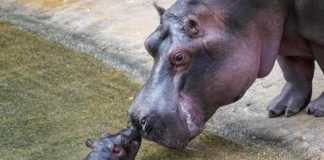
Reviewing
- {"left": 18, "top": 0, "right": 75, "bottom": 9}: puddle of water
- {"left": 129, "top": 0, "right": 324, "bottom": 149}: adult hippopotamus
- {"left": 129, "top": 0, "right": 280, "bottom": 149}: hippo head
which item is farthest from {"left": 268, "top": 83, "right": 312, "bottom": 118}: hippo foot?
{"left": 18, "top": 0, "right": 75, "bottom": 9}: puddle of water

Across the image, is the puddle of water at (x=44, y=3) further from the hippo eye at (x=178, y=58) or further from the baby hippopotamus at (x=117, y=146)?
the hippo eye at (x=178, y=58)

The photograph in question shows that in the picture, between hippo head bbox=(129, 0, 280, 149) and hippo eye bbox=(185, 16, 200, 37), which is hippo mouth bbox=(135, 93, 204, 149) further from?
hippo eye bbox=(185, 16, 200, 37)

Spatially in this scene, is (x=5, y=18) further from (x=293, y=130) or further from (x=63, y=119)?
(x=293, y=130)

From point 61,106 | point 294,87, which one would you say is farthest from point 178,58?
point 61,106

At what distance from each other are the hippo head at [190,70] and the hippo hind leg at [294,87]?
0.65m

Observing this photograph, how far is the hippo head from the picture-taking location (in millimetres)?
3779

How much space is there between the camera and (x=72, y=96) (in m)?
5.27

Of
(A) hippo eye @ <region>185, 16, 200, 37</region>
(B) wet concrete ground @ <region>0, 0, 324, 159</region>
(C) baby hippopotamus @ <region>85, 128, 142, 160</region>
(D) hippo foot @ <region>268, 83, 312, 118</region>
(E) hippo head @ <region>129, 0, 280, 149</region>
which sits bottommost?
(B) wet concrete ground @ <region>0, 0, 324, 159</region>

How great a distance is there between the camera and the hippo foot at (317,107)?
14.5 feet

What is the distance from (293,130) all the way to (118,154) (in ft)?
3.27

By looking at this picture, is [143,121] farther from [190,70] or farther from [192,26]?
[192,26]

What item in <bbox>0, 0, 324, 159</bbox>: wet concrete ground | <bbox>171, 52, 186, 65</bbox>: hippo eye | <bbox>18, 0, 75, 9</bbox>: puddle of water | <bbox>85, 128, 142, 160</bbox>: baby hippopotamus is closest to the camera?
<bbox>171, 52, 186, 65</bbox>: hippo eye

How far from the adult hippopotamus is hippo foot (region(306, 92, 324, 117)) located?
483mm

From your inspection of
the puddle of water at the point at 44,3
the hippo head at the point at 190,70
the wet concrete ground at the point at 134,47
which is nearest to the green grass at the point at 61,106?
the wet concrete ground at the point at 134,47
